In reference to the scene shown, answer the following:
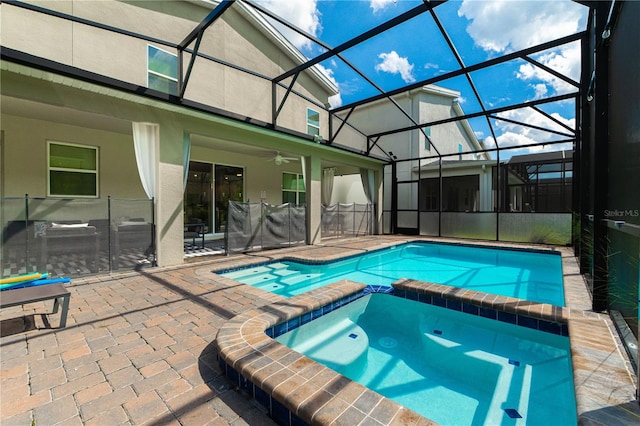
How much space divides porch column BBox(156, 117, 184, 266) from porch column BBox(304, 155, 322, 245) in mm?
4040

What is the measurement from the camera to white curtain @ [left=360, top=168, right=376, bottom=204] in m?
12.1

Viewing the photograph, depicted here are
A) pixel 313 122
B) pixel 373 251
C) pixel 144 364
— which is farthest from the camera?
pixel 313 122

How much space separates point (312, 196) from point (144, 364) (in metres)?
7.12

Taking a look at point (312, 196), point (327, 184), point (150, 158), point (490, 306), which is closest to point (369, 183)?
point (327, 184)

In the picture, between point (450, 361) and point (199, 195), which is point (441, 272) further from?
point (199, 195)

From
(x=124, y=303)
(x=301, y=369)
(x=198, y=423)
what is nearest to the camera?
(x=198, y=423)

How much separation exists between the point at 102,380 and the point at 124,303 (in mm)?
1830

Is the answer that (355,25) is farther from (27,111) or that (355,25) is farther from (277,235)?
(27,111)

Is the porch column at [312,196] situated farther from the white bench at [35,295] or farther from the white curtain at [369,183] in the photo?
the white bench at [35,295]

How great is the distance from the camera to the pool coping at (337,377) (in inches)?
64.0

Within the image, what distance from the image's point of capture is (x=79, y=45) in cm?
565

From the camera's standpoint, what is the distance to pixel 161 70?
21.9 feet

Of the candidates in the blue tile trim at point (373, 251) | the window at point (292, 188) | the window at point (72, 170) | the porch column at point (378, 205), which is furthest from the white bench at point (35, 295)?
the porch column at point (378, 205)

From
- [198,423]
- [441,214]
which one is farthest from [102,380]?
[441,214]
